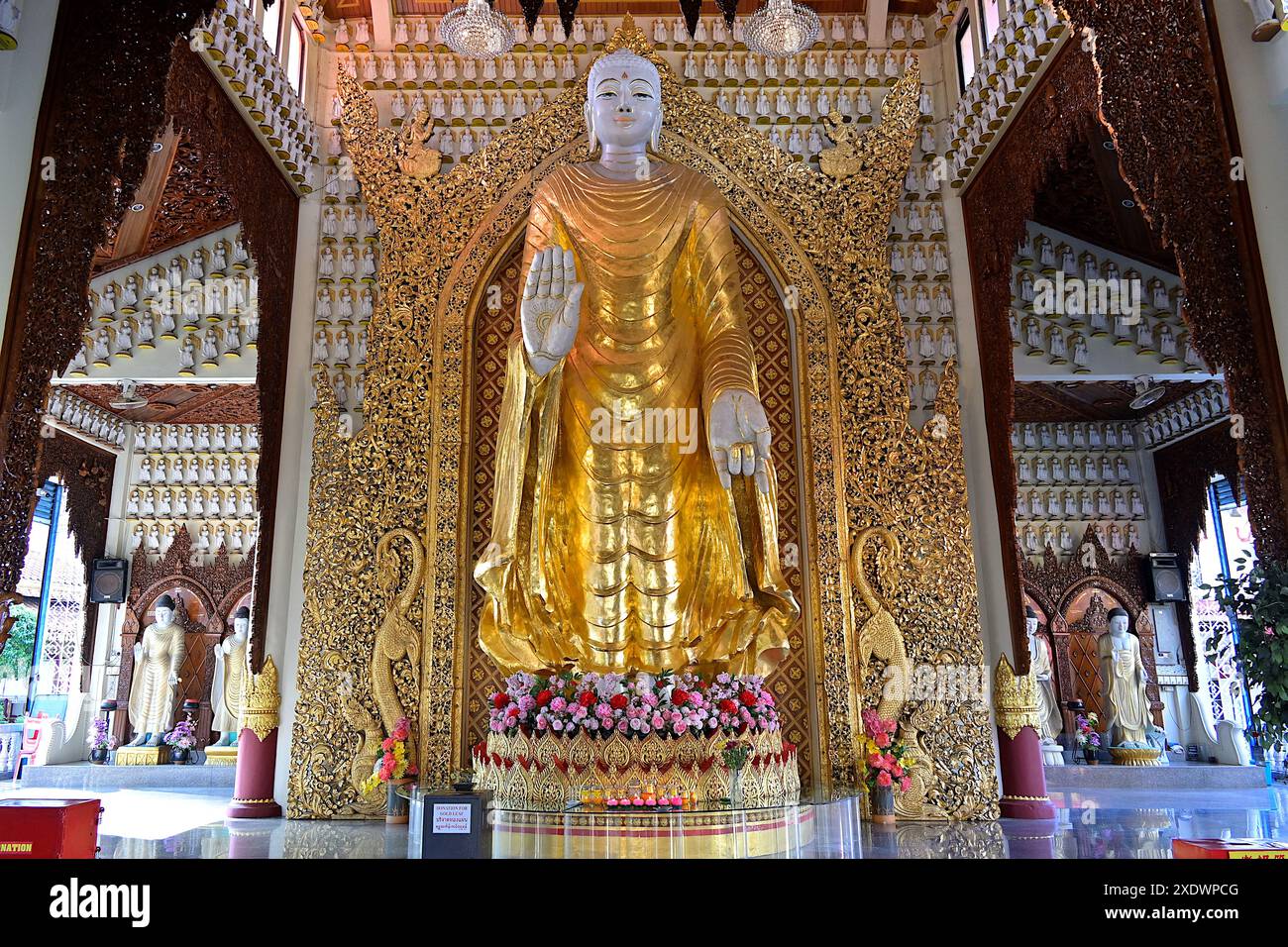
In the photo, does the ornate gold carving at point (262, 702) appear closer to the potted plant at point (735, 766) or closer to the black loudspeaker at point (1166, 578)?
the potted plant at point (735, 766)

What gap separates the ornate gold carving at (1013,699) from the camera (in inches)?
240

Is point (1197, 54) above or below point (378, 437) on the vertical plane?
above

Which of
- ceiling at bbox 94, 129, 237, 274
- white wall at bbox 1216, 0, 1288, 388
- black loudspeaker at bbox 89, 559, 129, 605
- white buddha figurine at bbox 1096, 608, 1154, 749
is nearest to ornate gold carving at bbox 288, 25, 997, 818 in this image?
ceiling at bbox 94, 129, 237, 274

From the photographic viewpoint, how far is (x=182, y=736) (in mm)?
11172

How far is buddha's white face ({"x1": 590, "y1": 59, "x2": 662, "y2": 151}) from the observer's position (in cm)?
531

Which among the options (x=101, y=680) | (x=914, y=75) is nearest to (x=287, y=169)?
(x=914, y=75)

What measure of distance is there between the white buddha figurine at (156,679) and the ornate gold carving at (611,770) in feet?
27.7

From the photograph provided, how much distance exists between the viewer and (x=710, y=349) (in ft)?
16.8

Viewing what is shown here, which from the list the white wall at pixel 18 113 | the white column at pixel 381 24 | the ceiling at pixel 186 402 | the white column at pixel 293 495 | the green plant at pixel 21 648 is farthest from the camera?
the green plant at pixel 21 648

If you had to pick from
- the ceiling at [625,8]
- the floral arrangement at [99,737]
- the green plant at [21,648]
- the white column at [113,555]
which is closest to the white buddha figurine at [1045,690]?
the ceiling at [625,8]

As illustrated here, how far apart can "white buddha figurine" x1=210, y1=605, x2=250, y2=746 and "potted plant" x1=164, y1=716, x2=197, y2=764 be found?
0.28m

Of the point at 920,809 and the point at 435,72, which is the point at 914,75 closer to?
the point at 435,72

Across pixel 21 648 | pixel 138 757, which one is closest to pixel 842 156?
pixel 138 757

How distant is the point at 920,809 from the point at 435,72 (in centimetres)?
619
